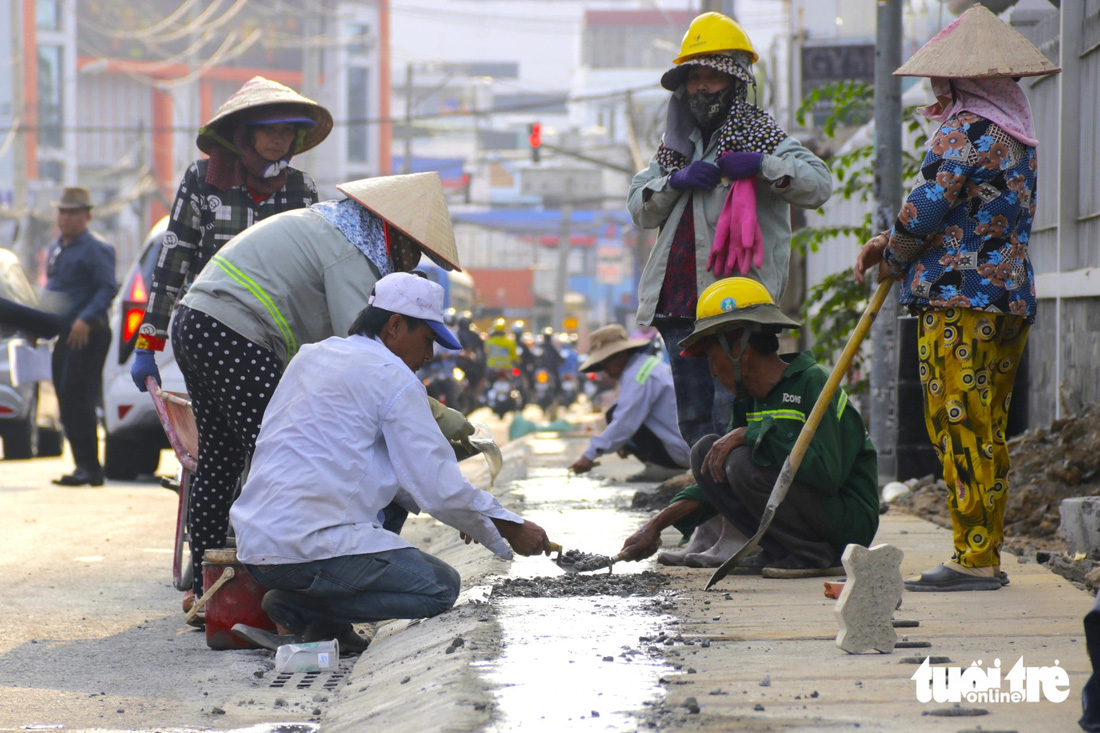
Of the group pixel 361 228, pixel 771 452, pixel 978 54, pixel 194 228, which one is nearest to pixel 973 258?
pixel 978 54

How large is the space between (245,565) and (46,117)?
55.7m

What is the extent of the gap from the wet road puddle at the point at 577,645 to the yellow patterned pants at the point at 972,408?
107 centimetres

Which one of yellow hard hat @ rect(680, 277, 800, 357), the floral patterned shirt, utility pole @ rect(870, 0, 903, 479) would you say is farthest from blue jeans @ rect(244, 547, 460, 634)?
utility pole @ rect(870, 0, 903, 479)

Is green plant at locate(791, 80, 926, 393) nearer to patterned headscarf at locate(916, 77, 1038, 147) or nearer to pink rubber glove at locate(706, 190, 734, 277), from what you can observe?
pink rubber glove at locate(706, 190, 734, 277)

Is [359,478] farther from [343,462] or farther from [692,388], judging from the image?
[692,388]

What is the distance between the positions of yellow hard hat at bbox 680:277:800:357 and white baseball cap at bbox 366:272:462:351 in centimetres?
98

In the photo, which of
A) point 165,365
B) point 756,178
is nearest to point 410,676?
point 756,178

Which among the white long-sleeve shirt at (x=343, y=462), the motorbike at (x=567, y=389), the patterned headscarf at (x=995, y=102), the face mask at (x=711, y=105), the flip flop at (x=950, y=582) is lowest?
the motorbike at (x=567, y=389)

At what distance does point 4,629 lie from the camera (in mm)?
5043

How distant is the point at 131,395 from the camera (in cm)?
1041

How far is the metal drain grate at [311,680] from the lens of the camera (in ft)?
13.8

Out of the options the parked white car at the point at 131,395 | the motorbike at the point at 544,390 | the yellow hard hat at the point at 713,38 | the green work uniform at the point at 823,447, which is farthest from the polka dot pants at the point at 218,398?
the motorbike at the point at 544,390

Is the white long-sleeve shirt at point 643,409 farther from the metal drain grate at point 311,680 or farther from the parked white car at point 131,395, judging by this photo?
the metal drain grate at point 311,680

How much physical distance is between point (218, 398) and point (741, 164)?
2.18 meters
